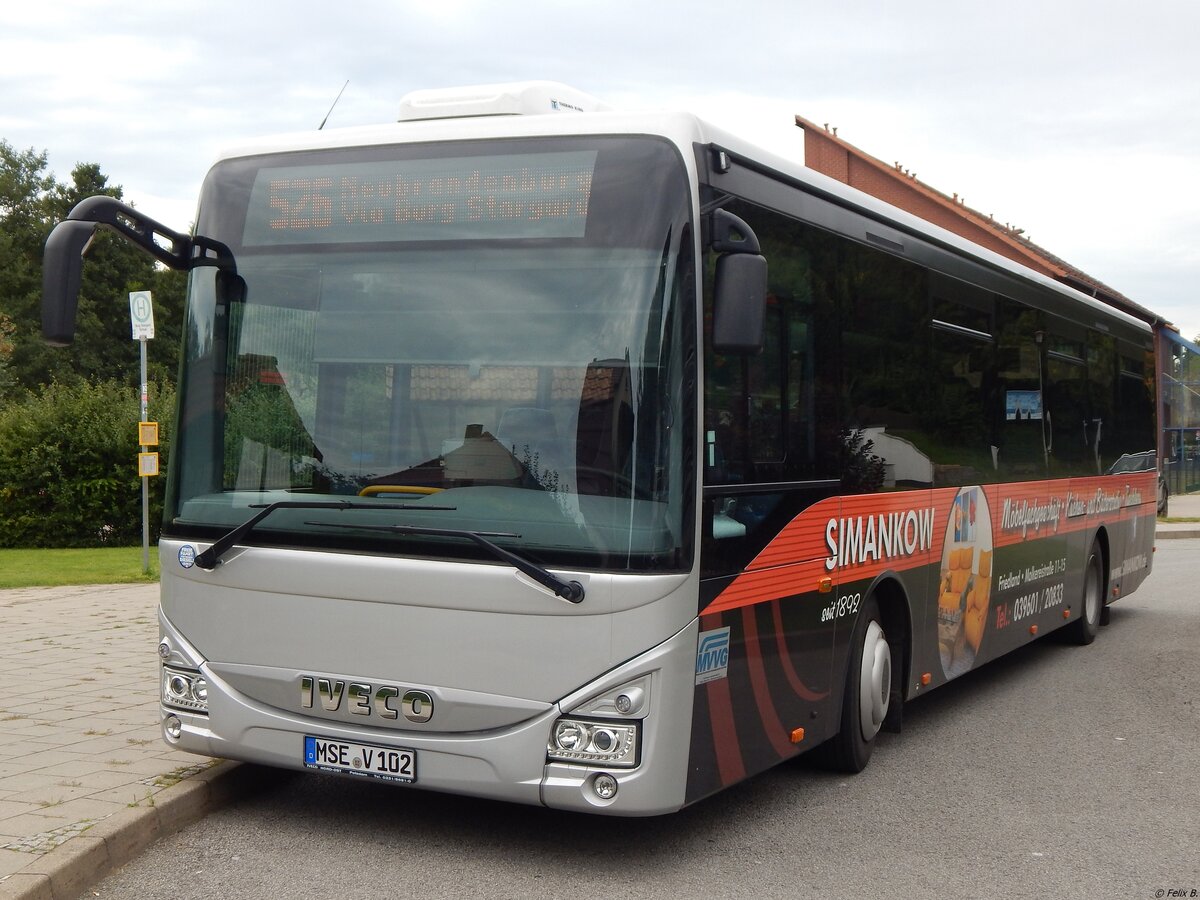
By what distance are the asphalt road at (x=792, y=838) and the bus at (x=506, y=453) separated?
1.28 ft

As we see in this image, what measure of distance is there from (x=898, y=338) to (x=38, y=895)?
17.1 ft

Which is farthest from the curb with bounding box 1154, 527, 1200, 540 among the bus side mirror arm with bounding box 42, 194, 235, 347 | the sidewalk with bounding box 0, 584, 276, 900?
the bus side mirror arm with bounding box 42, 194, 235, 347

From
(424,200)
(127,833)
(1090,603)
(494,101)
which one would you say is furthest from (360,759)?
(1090,603)

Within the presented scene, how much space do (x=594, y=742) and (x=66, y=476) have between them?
62.0 ft

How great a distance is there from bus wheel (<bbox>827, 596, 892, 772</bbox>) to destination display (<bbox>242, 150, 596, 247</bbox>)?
297 centimetres

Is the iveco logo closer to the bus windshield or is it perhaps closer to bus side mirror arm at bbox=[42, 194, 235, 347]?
the bus windshield

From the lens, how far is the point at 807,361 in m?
6.64

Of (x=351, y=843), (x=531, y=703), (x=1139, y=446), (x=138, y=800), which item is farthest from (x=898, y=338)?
(x=1139, y=446)

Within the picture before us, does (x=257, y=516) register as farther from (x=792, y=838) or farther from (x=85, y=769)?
(x=792, y=838)

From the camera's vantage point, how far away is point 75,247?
545cm

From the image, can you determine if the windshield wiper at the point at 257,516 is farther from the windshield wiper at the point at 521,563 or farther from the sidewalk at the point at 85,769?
the sidewalk at the point at 85,769

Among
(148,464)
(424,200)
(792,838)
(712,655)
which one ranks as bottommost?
(792,838)

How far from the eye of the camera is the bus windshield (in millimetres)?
5379

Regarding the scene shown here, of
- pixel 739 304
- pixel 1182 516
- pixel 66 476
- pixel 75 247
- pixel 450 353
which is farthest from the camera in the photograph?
pixel 1182 516
